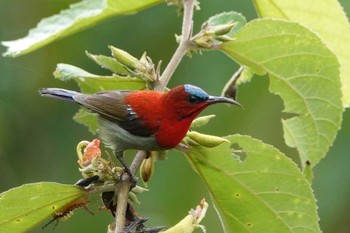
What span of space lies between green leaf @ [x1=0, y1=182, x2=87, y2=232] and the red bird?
0.19 meters

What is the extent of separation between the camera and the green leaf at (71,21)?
1.86 m

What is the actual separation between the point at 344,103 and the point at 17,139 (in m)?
3.51

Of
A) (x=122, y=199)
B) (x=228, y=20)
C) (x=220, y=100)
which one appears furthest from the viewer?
(x=228, y=20)

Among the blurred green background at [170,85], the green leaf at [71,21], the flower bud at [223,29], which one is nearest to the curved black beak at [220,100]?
the flower bud at [223,29]

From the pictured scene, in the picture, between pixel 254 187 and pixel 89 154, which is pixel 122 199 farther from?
pixel 254 187

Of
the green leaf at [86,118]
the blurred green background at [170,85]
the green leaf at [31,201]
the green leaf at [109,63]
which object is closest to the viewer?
the green leaf at [31,201]

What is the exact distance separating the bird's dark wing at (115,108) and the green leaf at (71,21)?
14 cm

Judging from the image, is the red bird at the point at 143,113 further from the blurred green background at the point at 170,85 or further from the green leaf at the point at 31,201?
the blurred green background at the point at 170,85

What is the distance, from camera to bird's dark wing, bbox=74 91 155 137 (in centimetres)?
191

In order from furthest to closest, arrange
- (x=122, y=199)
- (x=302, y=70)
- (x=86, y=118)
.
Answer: (x=86, y=118)
(x=302, y=70)
(x=122, y=199)

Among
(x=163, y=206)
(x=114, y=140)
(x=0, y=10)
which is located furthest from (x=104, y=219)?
(x=114, y=140)

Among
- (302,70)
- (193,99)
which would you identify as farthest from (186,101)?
(302,70)

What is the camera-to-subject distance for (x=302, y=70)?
189 cm

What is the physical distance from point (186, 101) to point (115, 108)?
0.50 ft
